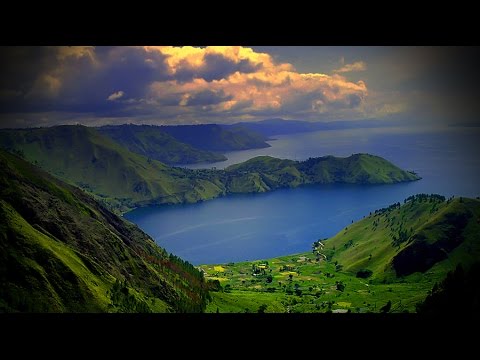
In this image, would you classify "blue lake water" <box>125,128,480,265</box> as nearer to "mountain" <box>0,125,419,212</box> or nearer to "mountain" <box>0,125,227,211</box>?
"mountain" <box>0,125,419,212</box>

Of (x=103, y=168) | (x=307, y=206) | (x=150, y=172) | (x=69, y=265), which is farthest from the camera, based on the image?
(x=103, y=168)

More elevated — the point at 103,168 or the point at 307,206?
the point at 103,168

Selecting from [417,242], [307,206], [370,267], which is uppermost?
[307,206]

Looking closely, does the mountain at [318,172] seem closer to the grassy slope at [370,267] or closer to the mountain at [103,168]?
the mountain at [103,168]

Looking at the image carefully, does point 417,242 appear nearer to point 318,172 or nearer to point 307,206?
point 307,206

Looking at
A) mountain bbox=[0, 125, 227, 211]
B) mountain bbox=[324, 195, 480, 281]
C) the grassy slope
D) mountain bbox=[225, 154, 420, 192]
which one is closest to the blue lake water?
mountain bbox=[225, 154, 420, 192]

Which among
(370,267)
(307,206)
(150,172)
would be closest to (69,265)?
(370,267)
